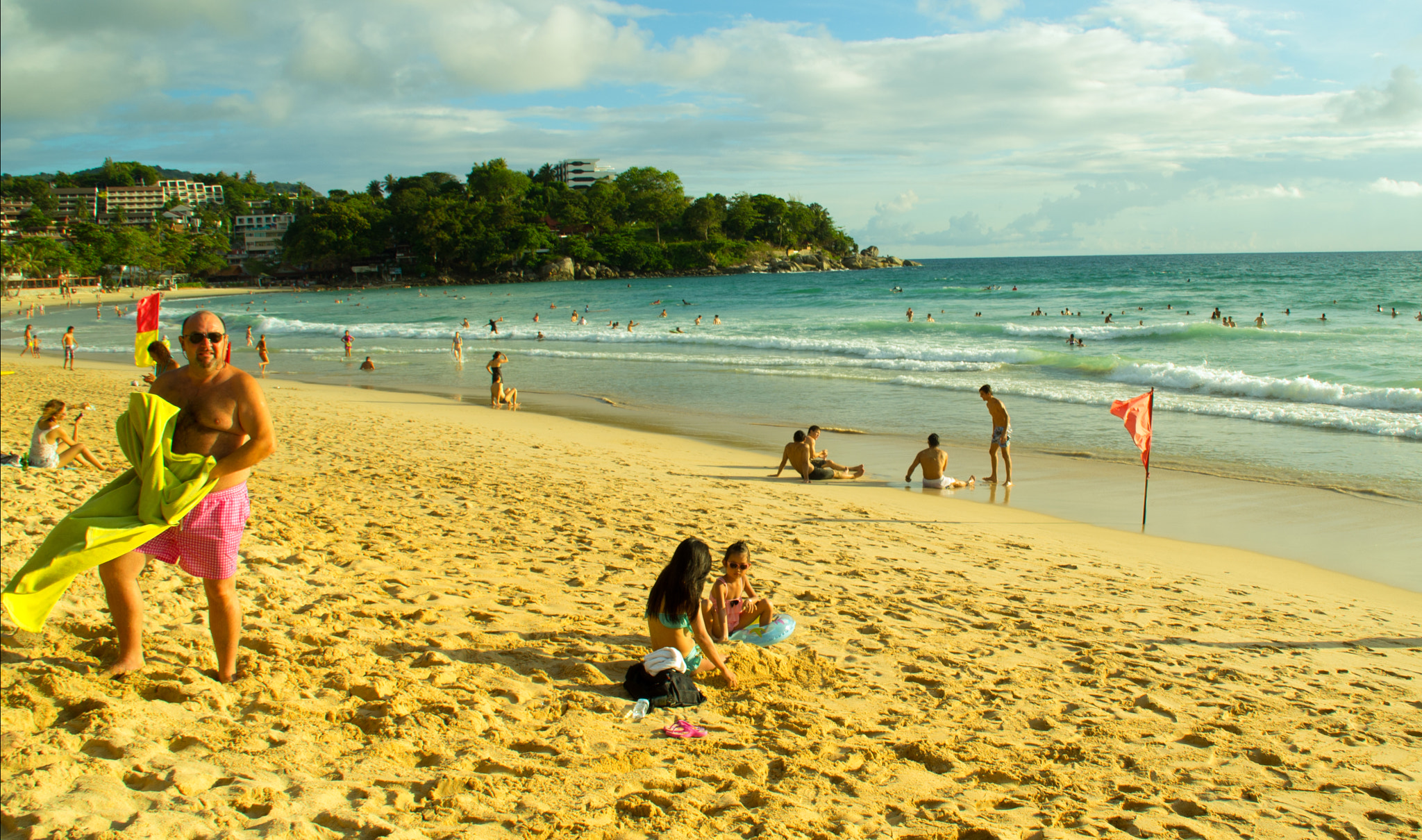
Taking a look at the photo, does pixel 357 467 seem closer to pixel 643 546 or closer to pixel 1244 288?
pixel 643 546

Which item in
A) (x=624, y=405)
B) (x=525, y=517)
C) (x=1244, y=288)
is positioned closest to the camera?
(x=525, y=517)

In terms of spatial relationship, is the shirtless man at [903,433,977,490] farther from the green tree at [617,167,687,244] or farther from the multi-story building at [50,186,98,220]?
the multi-story building at [50,186,98,220]

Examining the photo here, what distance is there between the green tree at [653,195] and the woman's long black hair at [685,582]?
366 feet

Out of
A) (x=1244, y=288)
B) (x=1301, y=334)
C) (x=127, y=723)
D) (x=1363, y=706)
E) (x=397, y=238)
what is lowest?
(x=1363, y=706)

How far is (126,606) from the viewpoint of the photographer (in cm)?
345

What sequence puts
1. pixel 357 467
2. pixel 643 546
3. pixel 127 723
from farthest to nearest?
pixel 357 467 < pixel 643 546 < pixel 127 723

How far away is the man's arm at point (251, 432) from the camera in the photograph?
330cm

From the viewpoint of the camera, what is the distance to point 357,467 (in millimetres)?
9281

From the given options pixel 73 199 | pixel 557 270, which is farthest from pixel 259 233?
pixel 73 199

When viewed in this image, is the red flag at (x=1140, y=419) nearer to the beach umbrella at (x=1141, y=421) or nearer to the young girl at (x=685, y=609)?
the beach umbrella at (x=1141, y=421)

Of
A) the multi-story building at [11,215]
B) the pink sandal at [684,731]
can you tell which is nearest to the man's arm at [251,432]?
the pink sandal at [684,731]

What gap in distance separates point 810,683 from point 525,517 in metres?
3.91

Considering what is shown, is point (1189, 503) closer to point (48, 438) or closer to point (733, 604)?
point (733, 604)

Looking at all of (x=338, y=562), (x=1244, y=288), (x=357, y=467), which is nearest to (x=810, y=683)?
(x=338, y=562)
